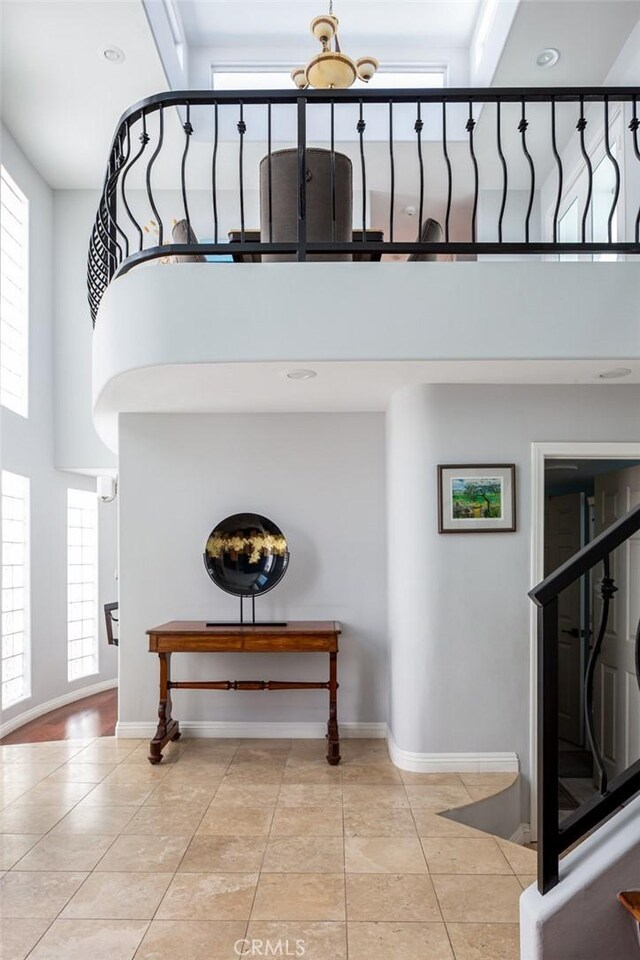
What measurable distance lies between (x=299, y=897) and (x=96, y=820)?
1281 millimetres

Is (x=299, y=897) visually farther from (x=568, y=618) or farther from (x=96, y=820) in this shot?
(x=568, y=618)

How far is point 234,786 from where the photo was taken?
12.9 ft

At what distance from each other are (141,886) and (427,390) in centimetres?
288

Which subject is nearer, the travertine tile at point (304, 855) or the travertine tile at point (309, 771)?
the travertine tile at point (304, 855)

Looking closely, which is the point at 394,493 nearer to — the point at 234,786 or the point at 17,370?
the point at 234,786

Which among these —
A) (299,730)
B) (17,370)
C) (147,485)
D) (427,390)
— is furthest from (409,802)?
(17,370)

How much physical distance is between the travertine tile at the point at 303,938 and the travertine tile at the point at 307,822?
0.77 m

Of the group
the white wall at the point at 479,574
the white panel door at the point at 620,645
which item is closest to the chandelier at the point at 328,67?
the white wall at the point at 479,574

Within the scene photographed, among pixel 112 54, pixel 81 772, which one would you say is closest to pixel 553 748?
pixel 81 772

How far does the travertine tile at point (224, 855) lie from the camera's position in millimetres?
2953

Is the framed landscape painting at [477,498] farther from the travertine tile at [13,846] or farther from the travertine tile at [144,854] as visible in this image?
the travertine tile at [13,846]

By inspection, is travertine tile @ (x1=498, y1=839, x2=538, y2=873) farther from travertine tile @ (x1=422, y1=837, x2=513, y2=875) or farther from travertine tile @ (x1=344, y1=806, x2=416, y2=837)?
travertine tile @ (x1=344, y1=806, x2=416, y2=837)

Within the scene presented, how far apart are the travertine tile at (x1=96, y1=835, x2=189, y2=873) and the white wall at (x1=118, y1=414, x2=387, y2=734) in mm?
1647

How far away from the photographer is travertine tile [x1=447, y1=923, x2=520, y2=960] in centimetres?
234
